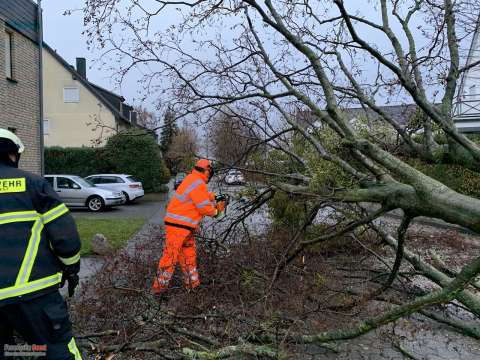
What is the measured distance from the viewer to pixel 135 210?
1733 cm

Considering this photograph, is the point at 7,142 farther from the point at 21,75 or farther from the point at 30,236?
the point at 21,75

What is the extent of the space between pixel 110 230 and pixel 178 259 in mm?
6589

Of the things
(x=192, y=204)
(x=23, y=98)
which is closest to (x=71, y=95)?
(x=23, y=98)

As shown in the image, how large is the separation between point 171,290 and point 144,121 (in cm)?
208

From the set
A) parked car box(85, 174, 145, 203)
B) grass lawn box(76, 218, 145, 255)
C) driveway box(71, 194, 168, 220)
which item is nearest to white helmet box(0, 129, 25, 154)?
grass lawn box(76, 218, 145, 255)

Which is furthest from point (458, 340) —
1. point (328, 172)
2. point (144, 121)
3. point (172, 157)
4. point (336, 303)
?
point (144, 121)

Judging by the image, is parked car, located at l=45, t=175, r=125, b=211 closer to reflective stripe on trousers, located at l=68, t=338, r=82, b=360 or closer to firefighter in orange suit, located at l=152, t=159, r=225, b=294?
firefighter in orange suit, located at l=152, t=159, r=225, b=294

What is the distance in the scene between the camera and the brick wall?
11.2 meters

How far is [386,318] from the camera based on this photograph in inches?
105

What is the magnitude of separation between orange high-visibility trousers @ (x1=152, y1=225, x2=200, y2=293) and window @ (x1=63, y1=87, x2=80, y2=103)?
28.0 metres

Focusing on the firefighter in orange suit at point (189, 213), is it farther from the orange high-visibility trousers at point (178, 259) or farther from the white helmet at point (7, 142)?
the white helmet at point (7, 142)

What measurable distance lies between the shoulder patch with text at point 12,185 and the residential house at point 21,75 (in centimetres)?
962

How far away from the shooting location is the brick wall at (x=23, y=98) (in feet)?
36.7

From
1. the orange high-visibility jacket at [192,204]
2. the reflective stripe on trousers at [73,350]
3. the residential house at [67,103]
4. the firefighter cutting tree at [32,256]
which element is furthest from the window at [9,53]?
the residential house at [67,103]
